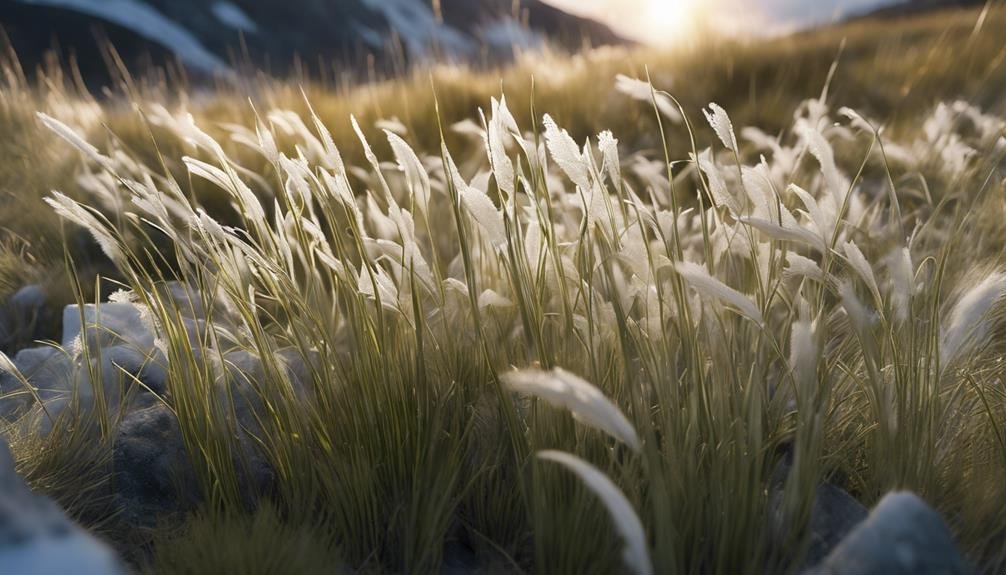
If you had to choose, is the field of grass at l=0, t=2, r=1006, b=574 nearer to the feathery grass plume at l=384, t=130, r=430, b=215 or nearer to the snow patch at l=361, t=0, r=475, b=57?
the feathery grass plume at l=384, t=130, r=430, b=215

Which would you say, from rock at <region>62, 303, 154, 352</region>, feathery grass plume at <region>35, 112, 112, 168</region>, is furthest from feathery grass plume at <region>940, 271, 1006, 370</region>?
rock at <region>62, 303, 154, 352</region>

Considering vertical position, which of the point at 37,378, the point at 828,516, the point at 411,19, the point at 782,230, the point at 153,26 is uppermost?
the point at 782,230

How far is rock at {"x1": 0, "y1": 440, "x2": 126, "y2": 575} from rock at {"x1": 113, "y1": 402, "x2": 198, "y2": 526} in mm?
675

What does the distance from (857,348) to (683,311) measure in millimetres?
586

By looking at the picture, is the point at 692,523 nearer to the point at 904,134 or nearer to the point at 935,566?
the point at 935,566

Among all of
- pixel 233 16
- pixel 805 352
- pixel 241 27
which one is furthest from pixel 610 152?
pixel 233 16

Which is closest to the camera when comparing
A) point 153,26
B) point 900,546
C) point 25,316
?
point 900,546

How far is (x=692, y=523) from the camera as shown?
43.3 inches

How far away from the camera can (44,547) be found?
70 centimetres

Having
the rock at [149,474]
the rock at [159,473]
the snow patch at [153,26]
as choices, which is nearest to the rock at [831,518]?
the rock at [159,473]

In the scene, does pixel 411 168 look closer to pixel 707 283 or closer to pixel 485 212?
pixel 485 212

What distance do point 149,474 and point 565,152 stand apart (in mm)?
925

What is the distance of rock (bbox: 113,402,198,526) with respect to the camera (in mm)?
1403

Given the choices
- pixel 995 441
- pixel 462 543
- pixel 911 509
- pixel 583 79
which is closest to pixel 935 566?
pixel 911 509
